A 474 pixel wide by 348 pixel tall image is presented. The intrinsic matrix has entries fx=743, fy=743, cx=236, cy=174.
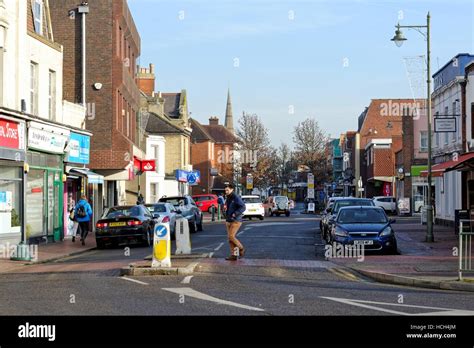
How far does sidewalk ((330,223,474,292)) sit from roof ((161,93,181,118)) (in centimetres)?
5264

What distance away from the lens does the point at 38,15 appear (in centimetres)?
3056

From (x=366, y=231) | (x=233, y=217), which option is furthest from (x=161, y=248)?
(x=366, y=231)

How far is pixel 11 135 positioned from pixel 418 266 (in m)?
14.0

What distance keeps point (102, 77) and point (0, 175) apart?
46.7 feet

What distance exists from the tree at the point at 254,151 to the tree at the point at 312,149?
11.8 feet

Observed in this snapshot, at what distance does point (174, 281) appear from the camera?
1530cm

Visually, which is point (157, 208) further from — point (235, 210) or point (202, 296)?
point (202, 296)

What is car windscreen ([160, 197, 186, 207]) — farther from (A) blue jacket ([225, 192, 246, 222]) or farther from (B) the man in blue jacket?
(A) blue jacket ([225, 192, 246, 222])

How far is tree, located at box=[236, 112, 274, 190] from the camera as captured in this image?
8138 cm

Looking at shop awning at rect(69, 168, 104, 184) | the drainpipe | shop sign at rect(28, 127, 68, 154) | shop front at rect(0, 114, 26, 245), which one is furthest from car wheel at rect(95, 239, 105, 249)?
the drainpipe

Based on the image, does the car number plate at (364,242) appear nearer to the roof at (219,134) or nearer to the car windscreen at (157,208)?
the car windscreen at (157,208)

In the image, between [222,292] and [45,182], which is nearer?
[222,292]

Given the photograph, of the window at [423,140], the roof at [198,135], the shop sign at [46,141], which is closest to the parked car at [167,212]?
the shop sign at [46,141]

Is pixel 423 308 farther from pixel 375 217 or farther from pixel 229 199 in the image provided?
pixel 375 217
